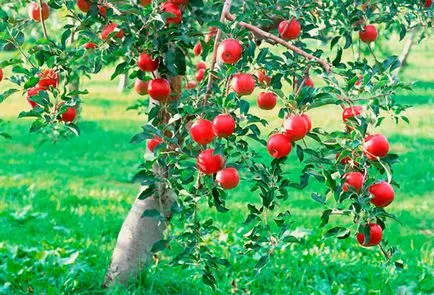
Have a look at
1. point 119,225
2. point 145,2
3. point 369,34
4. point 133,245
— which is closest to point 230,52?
point 145,2

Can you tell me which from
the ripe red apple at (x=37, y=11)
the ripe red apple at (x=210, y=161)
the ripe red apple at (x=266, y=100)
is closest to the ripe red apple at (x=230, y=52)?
the ripe red apple at (x=210, y=161)

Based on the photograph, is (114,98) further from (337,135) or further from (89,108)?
(337,135)

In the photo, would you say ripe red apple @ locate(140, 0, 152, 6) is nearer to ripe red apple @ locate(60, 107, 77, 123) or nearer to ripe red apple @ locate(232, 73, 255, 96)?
ripe red apple @ locate(60, 107, 77, 123)

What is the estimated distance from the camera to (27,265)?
14.0 feet

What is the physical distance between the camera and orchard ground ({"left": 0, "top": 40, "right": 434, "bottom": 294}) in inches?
162

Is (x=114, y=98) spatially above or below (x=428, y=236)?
below

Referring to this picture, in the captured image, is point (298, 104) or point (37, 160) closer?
point (298, 104)

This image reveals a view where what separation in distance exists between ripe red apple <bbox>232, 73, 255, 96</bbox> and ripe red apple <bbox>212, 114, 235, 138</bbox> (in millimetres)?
Answer: 111

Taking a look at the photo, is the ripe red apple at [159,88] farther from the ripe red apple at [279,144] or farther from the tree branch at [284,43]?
the ripe red apple at [279,144]

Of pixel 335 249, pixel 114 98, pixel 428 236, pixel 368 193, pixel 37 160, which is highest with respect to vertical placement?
pixel 368 193

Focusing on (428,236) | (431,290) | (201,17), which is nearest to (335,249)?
(431,290)

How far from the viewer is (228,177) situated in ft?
6.90

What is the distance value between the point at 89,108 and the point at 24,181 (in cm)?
544

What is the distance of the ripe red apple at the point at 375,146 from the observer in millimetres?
1932
